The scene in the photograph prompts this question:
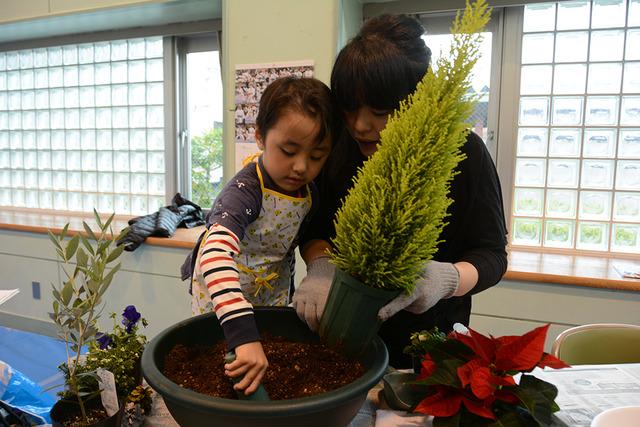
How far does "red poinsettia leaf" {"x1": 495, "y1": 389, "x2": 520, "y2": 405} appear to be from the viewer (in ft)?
1.81

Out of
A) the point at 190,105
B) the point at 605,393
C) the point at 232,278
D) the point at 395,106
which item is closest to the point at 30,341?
the point at 190,105

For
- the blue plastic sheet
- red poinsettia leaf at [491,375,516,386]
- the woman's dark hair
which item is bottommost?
the blue plastic sheet

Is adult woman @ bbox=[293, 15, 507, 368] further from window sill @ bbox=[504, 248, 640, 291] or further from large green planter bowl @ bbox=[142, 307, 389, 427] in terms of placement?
window sill @ bbox=[504, 248, 640, 291]

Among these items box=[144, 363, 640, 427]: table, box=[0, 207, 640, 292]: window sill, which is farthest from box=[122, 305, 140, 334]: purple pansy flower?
box=[0, 207, 640, 292]: window sill

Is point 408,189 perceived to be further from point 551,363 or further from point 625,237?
point 625,237

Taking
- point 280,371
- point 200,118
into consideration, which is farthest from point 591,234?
point 200,118

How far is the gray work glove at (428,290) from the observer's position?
0.63 metres

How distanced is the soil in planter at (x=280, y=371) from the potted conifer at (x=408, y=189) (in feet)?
0.30

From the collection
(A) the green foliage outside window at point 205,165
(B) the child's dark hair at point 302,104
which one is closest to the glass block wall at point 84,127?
(A) the green foliage outside window at point 205,165

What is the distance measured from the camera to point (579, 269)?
5.94 ft

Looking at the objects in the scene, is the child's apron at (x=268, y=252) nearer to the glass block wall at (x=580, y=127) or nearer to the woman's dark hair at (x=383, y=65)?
the woman's dark hair at (x=383, y=65)

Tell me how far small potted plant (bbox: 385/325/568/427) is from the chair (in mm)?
723

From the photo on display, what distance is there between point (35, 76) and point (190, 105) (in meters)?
1.33

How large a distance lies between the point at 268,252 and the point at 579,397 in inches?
25.3
